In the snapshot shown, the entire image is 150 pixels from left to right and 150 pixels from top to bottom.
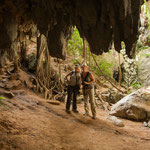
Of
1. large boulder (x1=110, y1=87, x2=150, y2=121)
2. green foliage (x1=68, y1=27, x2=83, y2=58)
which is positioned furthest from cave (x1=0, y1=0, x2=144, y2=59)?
green foliage (x1=68, y1=27, x2=83, y2=58)

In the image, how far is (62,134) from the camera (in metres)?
3.57

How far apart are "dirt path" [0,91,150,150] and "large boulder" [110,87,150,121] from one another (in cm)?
85

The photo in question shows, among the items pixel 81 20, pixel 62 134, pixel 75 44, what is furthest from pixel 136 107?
pixel 75 44

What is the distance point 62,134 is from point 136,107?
3605mm

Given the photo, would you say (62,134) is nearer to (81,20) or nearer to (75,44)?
(81,20)

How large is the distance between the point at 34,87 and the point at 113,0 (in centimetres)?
603

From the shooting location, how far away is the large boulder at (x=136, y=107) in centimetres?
566

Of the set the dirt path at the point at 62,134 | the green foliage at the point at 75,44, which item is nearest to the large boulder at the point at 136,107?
the dirt path at the point at 62,134

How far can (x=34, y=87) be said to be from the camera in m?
7.26

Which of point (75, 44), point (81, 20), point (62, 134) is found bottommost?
point (62, 134)

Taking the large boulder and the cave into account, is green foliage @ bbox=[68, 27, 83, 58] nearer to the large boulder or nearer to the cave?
the large boulder

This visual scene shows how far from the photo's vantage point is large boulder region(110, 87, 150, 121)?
566cm

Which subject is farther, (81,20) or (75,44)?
(75,44)

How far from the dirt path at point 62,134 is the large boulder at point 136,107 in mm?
847
